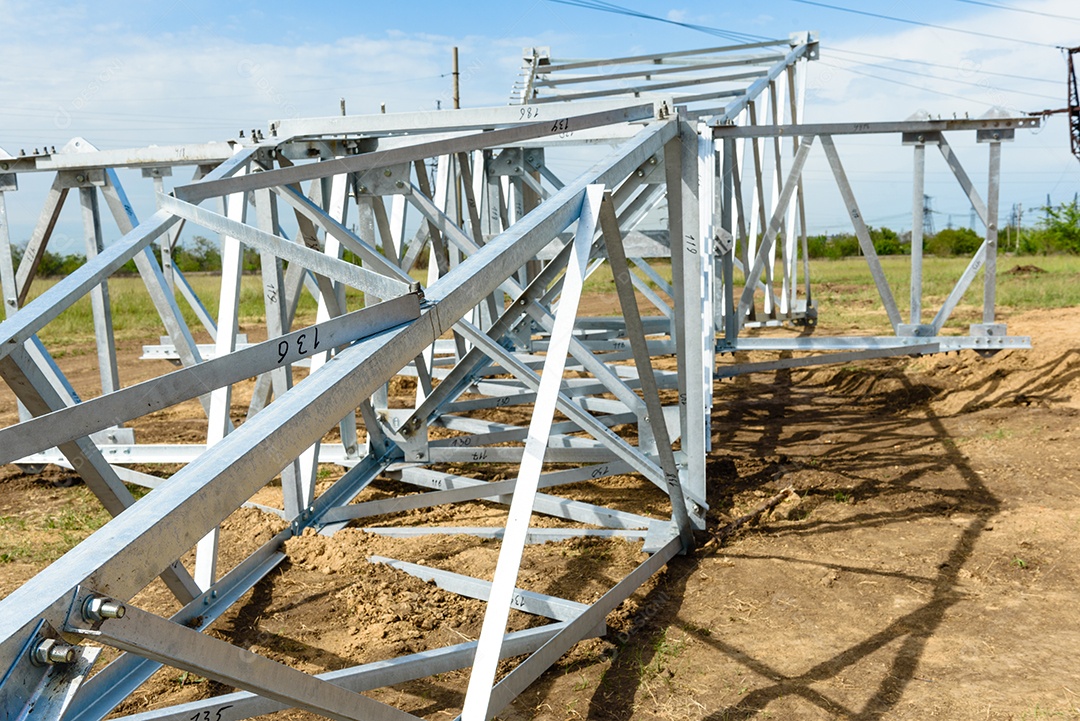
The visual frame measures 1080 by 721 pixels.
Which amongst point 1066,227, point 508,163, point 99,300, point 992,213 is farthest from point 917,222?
point 1066,227

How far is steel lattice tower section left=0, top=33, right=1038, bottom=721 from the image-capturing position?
63.5 inches

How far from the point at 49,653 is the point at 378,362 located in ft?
3.19

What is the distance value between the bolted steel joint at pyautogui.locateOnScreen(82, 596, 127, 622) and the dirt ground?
2.54 meters

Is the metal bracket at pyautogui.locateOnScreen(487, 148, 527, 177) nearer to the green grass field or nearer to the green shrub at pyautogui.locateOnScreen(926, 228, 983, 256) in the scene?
the green grass field

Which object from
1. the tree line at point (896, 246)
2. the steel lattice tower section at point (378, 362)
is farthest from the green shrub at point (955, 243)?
the steel lattice tower section at point (378, 362)

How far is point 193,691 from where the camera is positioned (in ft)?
12.9

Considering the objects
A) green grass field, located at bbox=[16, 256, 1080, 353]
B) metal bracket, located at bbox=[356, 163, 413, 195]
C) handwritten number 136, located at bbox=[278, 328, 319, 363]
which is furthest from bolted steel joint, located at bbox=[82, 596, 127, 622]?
green grass field, located at bbox=[16, 256, 1080, 353]

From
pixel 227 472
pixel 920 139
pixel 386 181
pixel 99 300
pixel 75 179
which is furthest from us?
pixel 920 139

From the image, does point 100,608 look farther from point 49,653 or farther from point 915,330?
point 915,330

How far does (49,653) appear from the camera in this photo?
4.21ft

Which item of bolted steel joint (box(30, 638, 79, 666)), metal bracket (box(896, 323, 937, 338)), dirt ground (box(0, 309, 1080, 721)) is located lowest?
dirt ground (box(0, 309, 1080, 721))

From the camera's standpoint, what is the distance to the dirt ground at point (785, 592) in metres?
3.78

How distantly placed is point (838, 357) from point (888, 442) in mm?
1080

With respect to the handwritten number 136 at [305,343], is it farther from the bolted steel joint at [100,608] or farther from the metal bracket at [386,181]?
the metal bracket at [386,181]
